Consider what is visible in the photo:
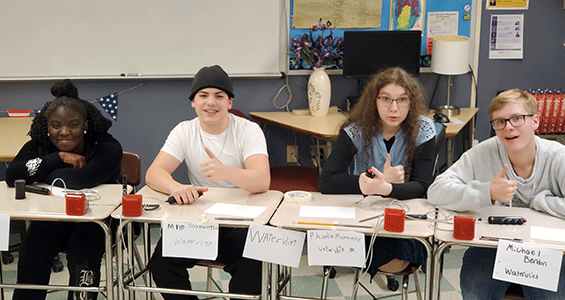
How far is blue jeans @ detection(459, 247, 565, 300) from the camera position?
6.21ft

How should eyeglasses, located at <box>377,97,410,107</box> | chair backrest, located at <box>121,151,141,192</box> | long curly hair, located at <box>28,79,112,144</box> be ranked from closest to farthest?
eyeglasses, located at <box>377,97,410,107</box>, long curly hair, located at <box>28,79,112,144</box>, chair backrest, located at <box>121,151,141,192</box>

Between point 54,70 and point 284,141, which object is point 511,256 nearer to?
point 284,141

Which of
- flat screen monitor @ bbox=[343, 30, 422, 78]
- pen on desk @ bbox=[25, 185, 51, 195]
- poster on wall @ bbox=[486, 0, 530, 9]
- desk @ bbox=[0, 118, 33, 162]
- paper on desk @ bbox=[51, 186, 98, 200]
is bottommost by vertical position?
paper on desk @ bbox=[51, 186, 98, 200]

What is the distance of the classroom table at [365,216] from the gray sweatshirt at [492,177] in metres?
0.11

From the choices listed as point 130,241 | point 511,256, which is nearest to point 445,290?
point 511,256

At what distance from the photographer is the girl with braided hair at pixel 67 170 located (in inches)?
90.4

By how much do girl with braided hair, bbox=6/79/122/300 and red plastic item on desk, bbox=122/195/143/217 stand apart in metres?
0.41

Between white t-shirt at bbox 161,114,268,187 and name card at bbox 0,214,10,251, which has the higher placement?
white t-shirt at bbox 161,114,268,187

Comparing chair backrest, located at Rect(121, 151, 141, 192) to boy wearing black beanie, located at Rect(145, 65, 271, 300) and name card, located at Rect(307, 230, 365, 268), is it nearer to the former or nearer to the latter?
boy wearing black beanie, located at Rect(145, 65, 271, 300)

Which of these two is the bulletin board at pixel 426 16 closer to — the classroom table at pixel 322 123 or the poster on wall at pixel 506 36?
Answer: the poster on wall at pixel 506 36

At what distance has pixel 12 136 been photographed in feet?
10.9

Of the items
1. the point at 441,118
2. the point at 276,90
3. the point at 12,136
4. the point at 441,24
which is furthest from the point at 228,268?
the point at 441,24

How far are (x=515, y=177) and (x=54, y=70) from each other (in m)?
3.04

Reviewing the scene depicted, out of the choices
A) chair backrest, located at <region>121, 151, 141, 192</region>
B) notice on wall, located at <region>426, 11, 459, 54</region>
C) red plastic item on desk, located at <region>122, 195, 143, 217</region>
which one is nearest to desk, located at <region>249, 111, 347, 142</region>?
notice on wall, located at <region>426, 11, 459, 54</region>
